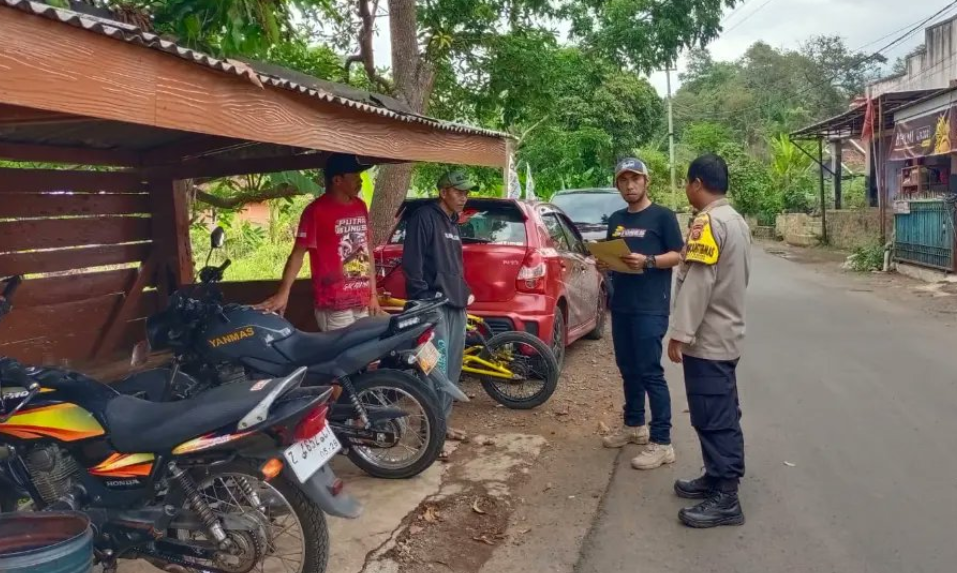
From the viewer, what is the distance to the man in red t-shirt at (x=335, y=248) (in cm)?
518

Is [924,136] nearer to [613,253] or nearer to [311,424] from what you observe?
[613,253]

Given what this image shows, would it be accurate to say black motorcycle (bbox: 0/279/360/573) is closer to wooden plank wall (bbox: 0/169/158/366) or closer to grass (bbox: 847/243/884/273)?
wooden plank wall (bbox: 0/169/158/366)

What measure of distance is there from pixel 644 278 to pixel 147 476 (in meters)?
3.11

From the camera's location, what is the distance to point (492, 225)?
6809mm

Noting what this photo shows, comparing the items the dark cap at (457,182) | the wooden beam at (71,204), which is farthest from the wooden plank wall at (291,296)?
the dark cap at (457,182)

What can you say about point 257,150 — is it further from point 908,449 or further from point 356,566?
point 908,449

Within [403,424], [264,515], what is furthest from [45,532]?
[403,424]

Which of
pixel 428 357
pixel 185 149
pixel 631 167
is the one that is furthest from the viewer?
pixel 185 149

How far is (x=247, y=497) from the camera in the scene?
3182mm

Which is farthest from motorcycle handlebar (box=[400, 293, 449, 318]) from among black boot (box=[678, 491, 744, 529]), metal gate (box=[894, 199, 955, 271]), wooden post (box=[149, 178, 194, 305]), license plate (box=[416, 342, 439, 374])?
metal gate (box=[894, 199, 955, 271])

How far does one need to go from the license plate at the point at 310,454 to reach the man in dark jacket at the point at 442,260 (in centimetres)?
187

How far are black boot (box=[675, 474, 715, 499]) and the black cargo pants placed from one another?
8.0 inches

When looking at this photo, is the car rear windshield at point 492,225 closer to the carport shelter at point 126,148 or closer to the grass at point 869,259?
the carport shelter at point 126,148

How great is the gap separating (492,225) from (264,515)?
4.03 m
